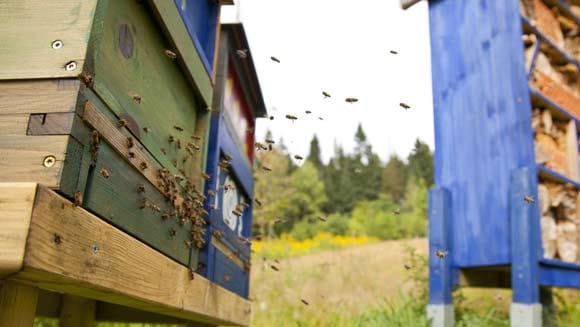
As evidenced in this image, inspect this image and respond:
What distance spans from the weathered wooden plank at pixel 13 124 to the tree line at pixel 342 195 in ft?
7.83

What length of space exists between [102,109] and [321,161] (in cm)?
5983

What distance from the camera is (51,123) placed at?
1.13 m

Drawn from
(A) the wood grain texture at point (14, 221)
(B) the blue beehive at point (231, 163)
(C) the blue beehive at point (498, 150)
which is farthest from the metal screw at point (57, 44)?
(C) the blue beehive at point (498, 150)

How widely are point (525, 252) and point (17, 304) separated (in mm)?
3359

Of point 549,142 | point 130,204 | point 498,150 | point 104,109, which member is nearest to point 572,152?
point 549,142

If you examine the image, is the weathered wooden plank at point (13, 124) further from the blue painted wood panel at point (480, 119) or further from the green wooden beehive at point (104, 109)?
the blue painted wood panel at point (480, 119)

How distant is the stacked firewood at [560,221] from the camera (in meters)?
3.80

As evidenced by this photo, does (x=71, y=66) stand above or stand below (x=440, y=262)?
above

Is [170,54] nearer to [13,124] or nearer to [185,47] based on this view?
[185,47]

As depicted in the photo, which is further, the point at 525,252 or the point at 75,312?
the point at 525,252

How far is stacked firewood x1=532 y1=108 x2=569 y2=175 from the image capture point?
3.98m

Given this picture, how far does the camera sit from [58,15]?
4.03ft

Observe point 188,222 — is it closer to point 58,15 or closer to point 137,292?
point 137,292

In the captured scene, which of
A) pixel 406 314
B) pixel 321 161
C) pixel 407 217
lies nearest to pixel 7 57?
pixel 406 314
